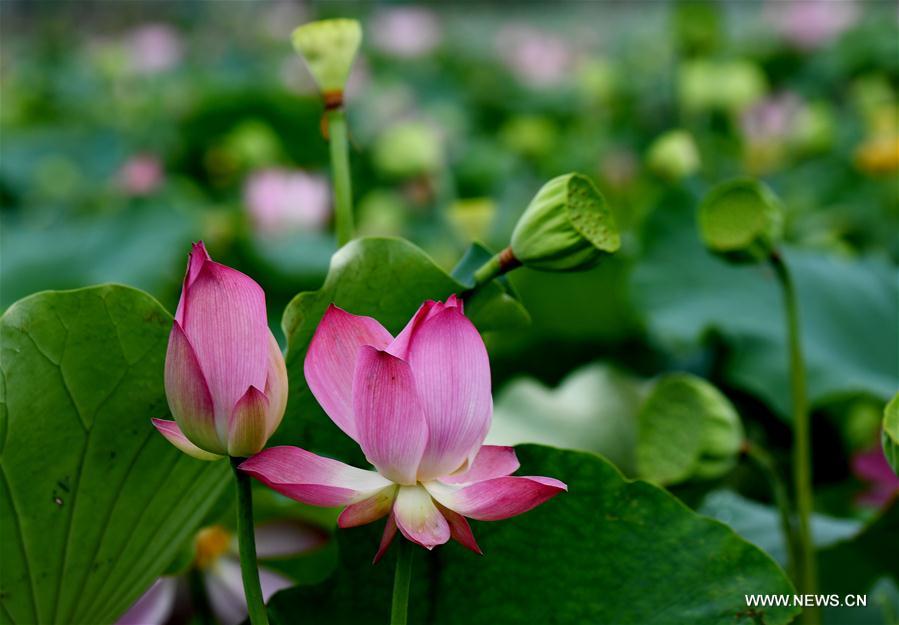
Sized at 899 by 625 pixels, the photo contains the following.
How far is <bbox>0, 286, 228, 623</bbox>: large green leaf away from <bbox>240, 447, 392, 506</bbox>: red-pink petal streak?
0.09 metres

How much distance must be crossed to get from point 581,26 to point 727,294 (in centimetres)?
336

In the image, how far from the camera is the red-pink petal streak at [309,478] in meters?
0.31

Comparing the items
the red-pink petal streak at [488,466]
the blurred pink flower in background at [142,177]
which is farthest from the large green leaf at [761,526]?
the blurred pink flower in background at [142,177]

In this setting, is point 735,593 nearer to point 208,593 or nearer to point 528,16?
point 208,593

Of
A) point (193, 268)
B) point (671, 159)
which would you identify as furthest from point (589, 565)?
point (671, 159)

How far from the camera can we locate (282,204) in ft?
4.06

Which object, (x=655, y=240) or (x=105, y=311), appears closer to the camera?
(x=105, y=311)

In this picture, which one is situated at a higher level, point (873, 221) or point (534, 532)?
point (534, 532)

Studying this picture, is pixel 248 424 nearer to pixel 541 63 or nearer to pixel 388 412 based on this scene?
pixel 388 412

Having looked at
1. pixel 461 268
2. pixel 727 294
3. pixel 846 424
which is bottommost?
pixel 846 424

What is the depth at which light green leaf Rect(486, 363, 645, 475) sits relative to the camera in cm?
65

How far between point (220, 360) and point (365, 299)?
0.10 m

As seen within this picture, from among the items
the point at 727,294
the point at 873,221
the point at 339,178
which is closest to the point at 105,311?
the point at 339,178

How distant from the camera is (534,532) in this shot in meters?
0.40
